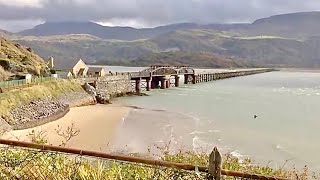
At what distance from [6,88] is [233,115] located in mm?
20324

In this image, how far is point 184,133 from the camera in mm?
28875

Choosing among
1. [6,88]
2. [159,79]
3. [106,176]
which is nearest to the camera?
[106,176]

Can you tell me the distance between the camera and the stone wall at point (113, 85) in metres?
54.2

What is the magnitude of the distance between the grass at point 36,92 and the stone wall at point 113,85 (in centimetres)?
605

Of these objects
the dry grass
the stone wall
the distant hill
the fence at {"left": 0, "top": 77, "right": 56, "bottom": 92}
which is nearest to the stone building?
the stone wall

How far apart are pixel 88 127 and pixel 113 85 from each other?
91.2 ft

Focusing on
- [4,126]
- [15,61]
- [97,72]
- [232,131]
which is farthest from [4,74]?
[232,131]

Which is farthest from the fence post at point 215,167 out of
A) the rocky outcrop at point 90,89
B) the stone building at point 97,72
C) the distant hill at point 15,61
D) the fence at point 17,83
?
the stone building at point 97,72

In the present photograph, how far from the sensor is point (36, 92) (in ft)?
125

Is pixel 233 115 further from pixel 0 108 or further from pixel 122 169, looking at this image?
pixel 122 169

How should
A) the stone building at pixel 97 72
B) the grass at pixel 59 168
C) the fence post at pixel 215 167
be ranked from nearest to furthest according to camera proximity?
1. the fence post at pixel 215 167
2. the grass at pixel 59 168
3. the stone building at pixel 97 72

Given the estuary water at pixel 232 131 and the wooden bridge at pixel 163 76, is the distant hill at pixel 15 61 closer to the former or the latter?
the estuary water at pixel 232 131

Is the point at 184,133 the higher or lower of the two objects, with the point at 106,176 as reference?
lower

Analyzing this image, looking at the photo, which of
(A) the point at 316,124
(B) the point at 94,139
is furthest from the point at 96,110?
(A) the point at 316,124
